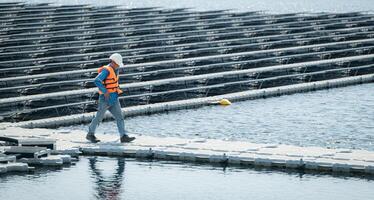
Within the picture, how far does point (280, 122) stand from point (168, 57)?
53.6ft

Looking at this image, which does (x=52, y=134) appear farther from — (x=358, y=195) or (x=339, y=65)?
(x=339, y=65)

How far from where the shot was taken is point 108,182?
19.9 metres

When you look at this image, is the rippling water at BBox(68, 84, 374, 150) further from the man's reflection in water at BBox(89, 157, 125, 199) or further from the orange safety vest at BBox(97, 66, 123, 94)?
the man's reflection in water at BBox(89, 157, 125, 199)

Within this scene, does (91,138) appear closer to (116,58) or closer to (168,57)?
(116,58)

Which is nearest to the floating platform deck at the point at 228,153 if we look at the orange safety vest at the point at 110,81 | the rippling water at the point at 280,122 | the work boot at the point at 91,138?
the work boot at the point at 91,138

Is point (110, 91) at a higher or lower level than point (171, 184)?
higher

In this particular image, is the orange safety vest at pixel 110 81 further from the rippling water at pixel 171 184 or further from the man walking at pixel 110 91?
the rippling water at pixel 171 184

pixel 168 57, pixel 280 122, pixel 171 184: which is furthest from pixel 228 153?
pixel 168 57

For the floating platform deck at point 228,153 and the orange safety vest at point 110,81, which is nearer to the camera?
the floating platform deck at point 228,153

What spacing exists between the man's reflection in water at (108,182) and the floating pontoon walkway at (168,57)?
334 inches

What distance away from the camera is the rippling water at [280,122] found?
94.6ft

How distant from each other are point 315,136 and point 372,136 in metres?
1.64

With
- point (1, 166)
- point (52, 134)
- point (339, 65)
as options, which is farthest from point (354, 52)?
point (1, 166)

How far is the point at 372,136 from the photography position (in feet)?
96.0
